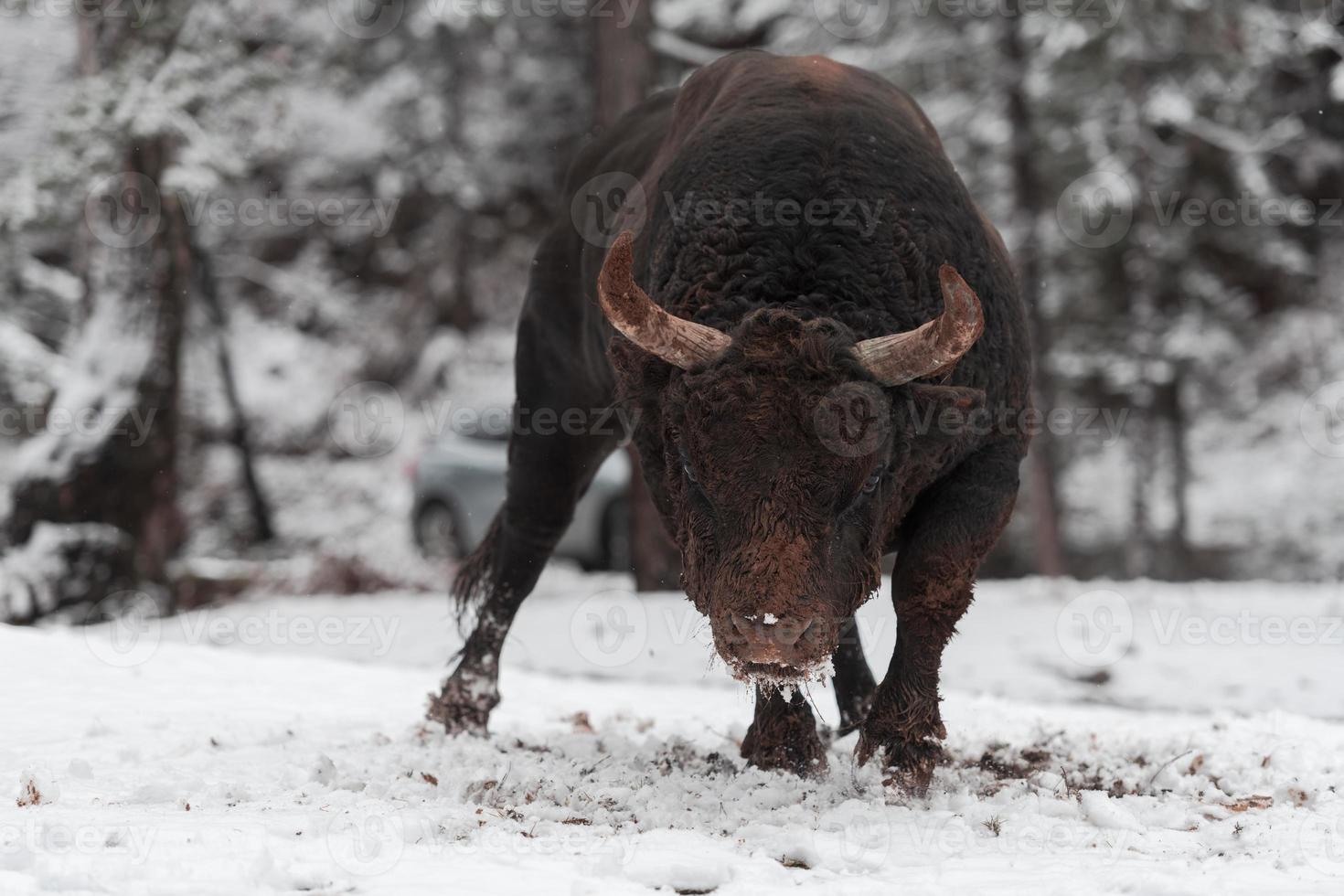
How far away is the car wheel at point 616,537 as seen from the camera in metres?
15.0

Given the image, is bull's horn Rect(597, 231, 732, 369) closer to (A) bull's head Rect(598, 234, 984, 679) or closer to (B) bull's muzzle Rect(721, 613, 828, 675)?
(A) bull's head Rect(598, 234, 984, 679)

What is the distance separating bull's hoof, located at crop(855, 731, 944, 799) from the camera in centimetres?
444

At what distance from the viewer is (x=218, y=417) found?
830 inches

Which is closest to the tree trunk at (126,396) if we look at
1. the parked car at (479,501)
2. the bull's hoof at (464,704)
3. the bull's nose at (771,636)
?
the parked car at (479,501)

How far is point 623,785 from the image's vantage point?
4586 millimetres

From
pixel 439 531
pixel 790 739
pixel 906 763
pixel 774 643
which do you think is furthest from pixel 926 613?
pixel 439 531

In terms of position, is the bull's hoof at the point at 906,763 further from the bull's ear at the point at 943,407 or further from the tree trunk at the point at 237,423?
the tree trunk at the point at 237,423

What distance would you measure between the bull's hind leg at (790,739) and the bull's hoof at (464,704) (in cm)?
180

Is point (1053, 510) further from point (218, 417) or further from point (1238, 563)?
point (218, 417)

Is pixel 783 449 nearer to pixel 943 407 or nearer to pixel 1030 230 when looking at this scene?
pixel 943 407

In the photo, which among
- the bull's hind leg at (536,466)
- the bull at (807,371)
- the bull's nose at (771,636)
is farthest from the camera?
the bull's hind leg at (536,466)

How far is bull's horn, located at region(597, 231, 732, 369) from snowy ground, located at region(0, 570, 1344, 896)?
1366mm

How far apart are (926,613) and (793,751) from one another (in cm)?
75

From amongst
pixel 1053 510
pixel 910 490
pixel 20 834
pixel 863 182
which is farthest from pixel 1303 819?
pixel 1053 510
